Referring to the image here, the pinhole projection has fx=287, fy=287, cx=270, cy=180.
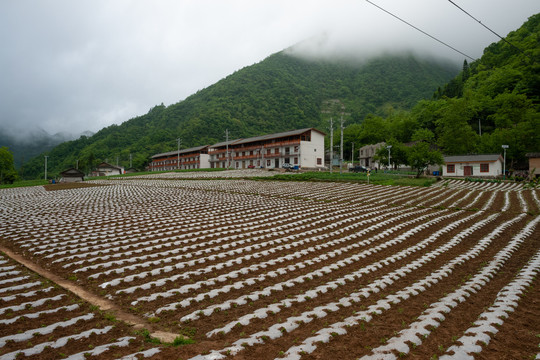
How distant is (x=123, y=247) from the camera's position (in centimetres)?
1039

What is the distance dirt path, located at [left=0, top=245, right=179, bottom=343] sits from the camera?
16.9 feet

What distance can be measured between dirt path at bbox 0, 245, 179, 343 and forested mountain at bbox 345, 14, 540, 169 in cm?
5599

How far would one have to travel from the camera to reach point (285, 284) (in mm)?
7430

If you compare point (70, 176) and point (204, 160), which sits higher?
point (204, 160)

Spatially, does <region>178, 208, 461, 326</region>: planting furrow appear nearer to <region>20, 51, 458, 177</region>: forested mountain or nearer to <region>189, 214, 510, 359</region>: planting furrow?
<region>189, 214, 510, 359</region>: planting furrow

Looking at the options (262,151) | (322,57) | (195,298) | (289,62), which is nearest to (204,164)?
(262,151)

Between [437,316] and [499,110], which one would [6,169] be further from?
[499,110]

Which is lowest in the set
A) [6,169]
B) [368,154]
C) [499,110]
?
[6,169]

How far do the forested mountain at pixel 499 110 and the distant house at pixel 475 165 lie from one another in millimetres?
5867

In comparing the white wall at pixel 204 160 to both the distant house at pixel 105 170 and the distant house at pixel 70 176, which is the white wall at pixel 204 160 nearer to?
the distant house at pixel 105 170

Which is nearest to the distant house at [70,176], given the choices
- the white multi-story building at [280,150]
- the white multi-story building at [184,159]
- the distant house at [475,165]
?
the white multi-story building at [184,159]

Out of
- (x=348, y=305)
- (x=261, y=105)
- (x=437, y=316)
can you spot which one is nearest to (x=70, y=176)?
(x=348, y=305)

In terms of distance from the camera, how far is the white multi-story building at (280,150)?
61.4 m

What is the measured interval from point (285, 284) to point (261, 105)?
105 m
